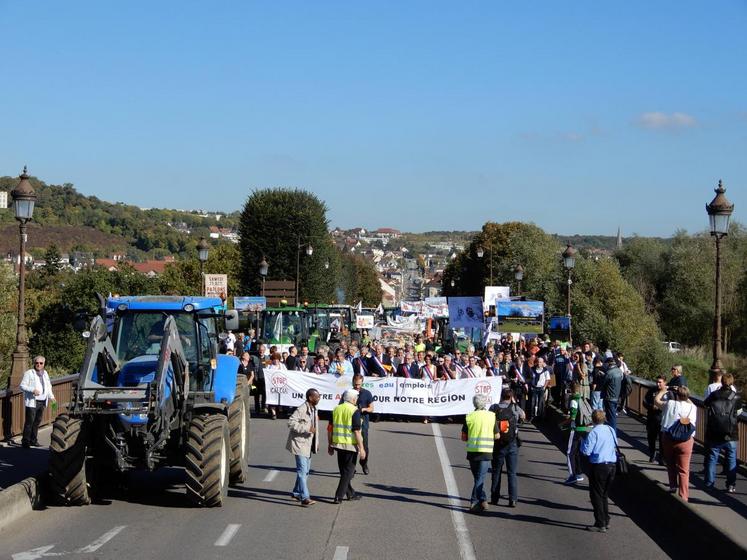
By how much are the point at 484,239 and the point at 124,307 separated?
4251 inches

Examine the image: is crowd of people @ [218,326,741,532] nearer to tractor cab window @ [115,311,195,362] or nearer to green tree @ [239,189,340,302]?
tractor cab window @ [115,311,195,362]

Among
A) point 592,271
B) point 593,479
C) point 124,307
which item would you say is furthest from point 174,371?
point 592,271

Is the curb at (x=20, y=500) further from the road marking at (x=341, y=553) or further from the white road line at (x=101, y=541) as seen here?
the road marking at (x=341, y=553)

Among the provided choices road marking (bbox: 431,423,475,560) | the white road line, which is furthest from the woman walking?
the white road line

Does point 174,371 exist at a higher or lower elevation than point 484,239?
lower

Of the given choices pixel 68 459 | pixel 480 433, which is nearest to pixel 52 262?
pixel 68 459

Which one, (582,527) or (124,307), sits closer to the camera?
(582,527)

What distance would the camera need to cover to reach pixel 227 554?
37.0 ft

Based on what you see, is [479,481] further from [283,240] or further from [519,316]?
[283,240]

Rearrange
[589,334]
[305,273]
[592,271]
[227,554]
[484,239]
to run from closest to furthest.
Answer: [227,554], [589,334], [592,271], [305,273], [484,239]

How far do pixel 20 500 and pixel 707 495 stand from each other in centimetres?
966

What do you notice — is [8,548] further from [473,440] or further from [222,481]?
[473,440]

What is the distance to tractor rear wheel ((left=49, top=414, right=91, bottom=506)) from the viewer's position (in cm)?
1348

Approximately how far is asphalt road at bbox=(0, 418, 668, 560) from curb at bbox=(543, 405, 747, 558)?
1.57 ft
